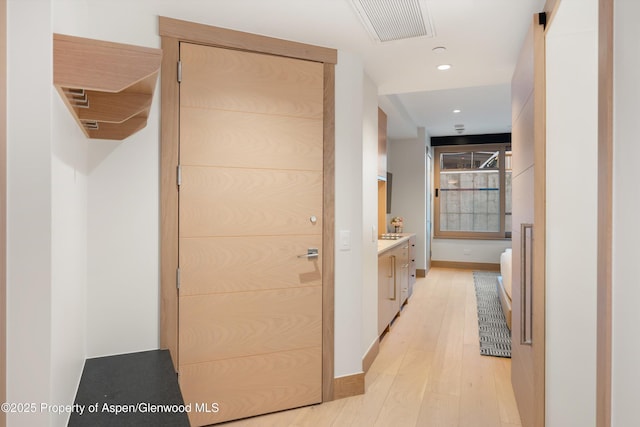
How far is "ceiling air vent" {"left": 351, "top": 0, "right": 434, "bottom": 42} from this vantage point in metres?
2.01

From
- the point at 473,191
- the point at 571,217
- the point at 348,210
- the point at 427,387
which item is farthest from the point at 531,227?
the point at 473,191

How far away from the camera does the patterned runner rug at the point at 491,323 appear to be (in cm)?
363

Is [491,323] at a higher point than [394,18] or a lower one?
lower

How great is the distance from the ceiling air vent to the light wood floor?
2.24 metres

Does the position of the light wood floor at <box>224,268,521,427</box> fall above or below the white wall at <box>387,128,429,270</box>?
below

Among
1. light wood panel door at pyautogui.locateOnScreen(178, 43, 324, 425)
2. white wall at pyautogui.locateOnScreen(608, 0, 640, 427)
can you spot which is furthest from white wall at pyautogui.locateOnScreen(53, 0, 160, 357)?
white wall at pyautogui.locateOnScreen(608, 0, 640, 427)

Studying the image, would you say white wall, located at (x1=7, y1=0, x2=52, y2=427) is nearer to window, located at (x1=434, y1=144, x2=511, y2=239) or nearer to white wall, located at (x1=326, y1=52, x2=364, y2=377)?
white wall, located at (x1=326, y1=52, x2=364, y2=377)

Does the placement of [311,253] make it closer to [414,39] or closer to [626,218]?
[414,39]

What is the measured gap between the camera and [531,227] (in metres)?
2.04

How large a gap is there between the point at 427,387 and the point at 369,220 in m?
1.25

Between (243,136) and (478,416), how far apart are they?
2169 millimetres

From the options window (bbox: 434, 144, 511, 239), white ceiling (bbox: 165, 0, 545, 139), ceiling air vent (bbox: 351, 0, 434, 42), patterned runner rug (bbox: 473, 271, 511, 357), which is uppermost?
white ceiling (bbox: 165, 0, 545, 139)

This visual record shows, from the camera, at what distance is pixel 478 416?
2.46 meters

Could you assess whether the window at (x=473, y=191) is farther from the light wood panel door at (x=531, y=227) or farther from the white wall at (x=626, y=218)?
the white wall at (x=626, y=218)
